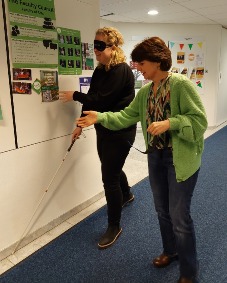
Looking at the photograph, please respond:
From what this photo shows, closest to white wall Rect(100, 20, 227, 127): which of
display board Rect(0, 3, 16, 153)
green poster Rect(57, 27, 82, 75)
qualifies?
green poster Rect(57, 27, 82, 75)

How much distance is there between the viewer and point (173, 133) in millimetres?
1352

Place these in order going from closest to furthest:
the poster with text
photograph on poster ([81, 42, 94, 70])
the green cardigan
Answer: the green cardigan
photograph on poster ([81, 42, 94, 70])
the poster with text

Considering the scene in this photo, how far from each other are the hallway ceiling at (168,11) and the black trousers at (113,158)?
8.51ft

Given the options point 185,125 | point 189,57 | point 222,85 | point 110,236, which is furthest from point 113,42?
point 222,85

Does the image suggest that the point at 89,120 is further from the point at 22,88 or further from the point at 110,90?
the point at 22,88

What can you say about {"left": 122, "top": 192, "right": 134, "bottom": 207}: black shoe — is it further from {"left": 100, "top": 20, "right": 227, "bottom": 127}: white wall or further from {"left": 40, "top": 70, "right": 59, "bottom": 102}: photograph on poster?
{"left": 100, "top": 20, "right": 227, "bottom": 127}: white wall

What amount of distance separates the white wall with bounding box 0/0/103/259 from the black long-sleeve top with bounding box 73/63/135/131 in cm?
36

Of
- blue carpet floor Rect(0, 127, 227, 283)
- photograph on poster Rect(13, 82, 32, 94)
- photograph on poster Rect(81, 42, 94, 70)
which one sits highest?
photograph on poster Rect(81, 42, 94, 70)

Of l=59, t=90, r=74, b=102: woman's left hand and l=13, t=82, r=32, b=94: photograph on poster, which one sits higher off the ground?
l=13, t=82, r=32, b=94: photograph on poster

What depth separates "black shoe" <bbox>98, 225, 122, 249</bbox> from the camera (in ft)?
6.72

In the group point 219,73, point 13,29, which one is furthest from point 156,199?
point 219,73

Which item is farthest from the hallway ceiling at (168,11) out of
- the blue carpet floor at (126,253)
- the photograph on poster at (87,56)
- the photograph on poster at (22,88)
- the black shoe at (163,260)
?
the black shoe at (163,260)

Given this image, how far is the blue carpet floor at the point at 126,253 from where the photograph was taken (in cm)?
175

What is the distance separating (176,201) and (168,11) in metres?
3.95
